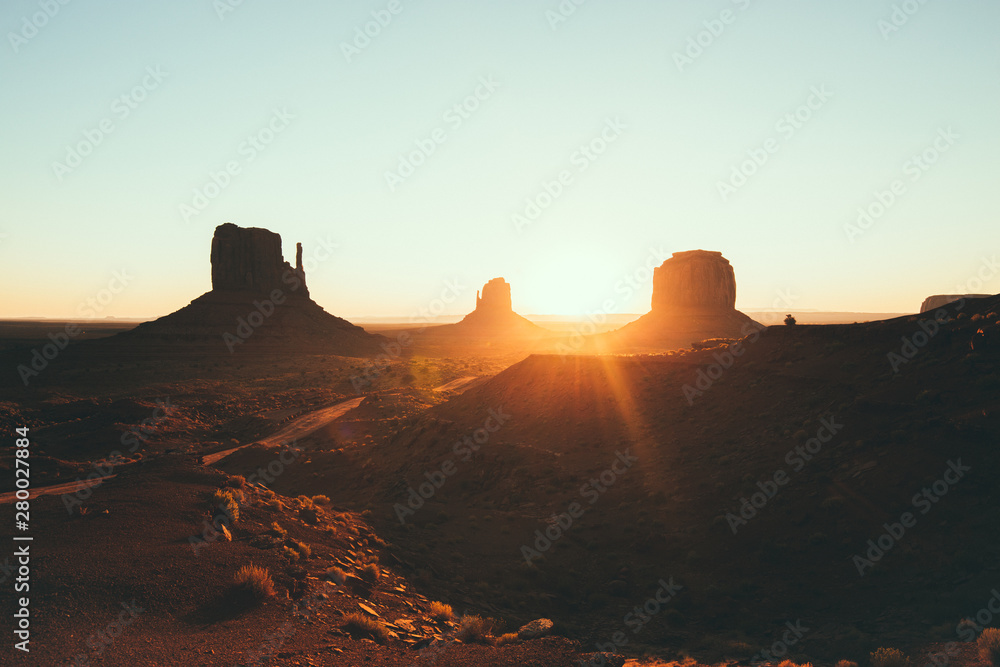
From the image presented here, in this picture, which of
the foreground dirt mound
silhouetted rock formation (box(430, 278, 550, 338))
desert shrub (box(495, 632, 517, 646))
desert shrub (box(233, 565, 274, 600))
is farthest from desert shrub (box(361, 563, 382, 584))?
silhouetted rock formation (box(430, 278, 550, 338))

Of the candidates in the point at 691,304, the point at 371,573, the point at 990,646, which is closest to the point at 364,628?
the point at 371,573

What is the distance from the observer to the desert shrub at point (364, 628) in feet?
32.3

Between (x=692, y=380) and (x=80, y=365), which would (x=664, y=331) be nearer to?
(x=692, y=380)

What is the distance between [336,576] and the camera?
1180cm

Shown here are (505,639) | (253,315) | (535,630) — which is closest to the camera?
(505,639)

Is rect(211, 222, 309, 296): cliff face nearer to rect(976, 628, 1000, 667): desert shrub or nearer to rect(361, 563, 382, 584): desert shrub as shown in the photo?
rect(361, 563, 382, 584): desert shrub

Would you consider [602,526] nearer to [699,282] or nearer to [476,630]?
[476,630]

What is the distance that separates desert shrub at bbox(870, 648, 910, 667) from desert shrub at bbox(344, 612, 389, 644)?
8808 millimetres

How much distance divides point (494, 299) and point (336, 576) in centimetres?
17102

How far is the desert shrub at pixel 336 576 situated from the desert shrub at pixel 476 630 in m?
2.86

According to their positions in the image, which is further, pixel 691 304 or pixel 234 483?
pixel 691 304

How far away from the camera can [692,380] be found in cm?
2661

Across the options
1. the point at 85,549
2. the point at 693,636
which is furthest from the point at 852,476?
the point at 85,549

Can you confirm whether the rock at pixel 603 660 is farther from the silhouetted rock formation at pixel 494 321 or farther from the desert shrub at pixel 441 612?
the silhouetted rock formation at pixel 494 321
